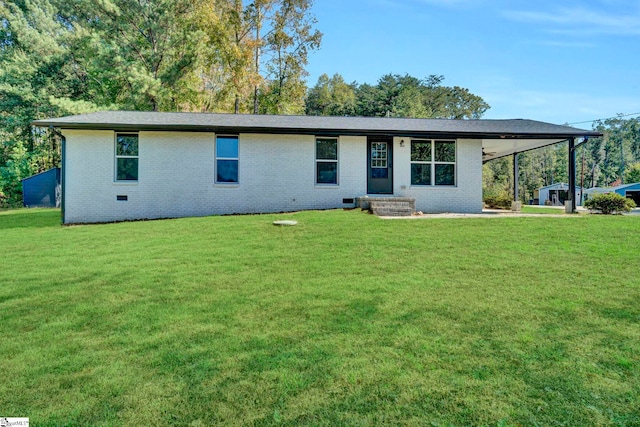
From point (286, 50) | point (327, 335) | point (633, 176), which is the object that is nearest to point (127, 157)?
point (327, 335)

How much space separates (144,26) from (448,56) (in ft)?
59.6

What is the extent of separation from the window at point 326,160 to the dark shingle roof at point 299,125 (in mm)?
551

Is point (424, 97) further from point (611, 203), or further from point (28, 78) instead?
point (28, 78)

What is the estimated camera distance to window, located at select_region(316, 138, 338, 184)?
12.1 m

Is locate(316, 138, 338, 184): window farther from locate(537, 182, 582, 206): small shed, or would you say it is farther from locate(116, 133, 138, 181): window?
locate(537, 182, 582, 206): small shed

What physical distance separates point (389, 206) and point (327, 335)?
25.5 feet

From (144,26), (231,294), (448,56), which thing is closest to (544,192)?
(448,56)

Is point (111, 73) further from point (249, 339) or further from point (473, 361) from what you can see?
Answer: point (473, 361)

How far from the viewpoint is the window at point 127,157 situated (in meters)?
11.5

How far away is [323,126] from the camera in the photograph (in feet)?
39.1

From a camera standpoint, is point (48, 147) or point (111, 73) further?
point (48, 147)

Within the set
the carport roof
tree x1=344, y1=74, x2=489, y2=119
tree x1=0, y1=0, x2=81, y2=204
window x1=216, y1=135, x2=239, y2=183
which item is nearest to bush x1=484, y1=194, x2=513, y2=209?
the carport roof

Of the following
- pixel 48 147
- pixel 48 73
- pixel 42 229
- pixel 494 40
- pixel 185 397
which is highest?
pixel 48 73

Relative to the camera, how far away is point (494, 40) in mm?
15891
